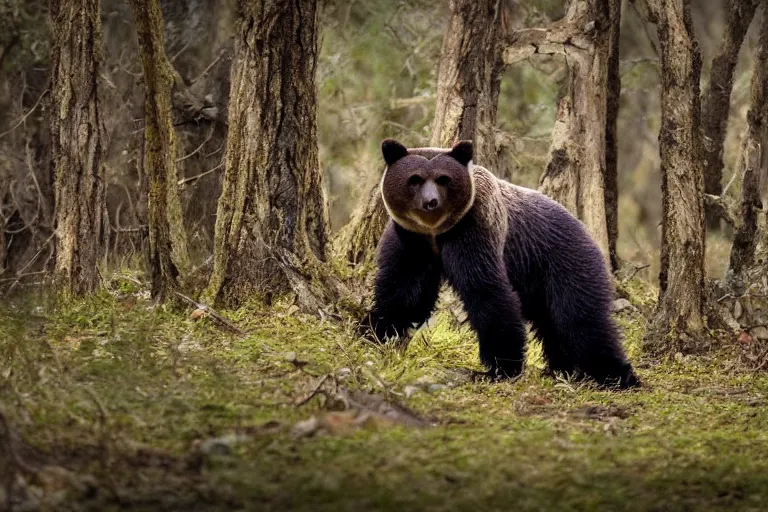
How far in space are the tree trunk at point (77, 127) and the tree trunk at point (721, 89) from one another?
5.24 m

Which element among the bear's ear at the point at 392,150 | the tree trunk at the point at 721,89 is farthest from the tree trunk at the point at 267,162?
the tree trunk at the point at 721,89

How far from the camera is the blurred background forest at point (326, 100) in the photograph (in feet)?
37.1

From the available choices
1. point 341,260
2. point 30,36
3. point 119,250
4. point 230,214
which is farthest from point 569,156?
point 30,36

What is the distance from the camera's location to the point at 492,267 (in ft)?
21.5

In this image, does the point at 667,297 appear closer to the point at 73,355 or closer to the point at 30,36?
the point at 73,355

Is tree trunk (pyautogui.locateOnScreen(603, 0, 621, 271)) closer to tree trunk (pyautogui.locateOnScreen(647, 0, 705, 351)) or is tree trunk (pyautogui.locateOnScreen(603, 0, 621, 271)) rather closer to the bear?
tree trunk (pyautogui.locateOnScreen(647, 0, 705, 351))

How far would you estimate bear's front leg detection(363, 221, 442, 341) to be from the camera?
272 inches

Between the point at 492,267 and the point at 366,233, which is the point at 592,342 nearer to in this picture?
the point at 492,267

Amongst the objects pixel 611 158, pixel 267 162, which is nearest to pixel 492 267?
pixel 267 162

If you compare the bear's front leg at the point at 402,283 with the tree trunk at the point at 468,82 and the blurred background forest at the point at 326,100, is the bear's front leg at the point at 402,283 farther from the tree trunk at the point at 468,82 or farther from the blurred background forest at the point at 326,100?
the blurred background forest at the point at 326,100

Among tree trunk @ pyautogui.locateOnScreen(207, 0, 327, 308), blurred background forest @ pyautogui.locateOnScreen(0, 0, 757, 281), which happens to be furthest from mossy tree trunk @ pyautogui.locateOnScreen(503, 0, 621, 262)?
tree trunk @ pyautogui.locateOnScreen(207, 0, 327, 308)

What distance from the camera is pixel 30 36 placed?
39.2ft

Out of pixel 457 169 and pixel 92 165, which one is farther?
pixel 92 165

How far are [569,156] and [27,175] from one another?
640 cm
